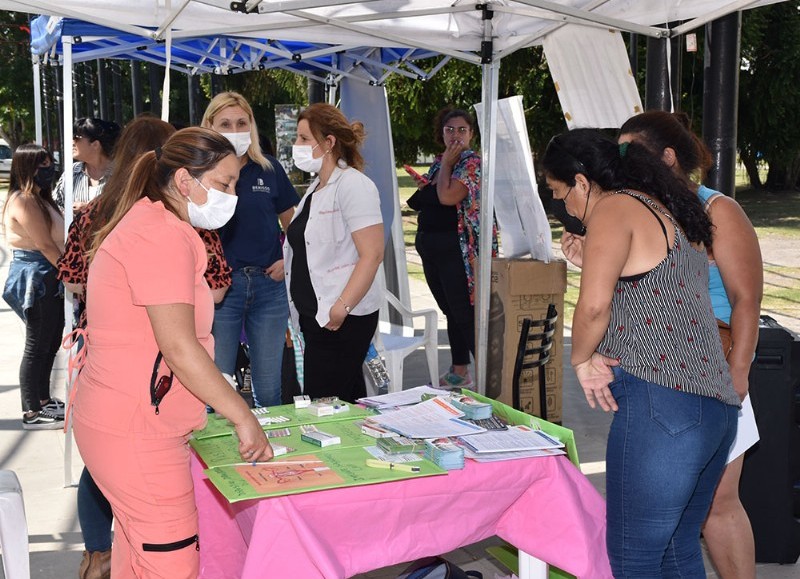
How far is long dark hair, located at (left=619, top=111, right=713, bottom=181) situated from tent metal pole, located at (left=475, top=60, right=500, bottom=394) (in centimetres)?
179

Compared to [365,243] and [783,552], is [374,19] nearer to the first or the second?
[365,243]

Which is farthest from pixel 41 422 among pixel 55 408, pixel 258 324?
pixel 258 324

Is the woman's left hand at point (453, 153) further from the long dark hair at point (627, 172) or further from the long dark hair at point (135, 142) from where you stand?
the long dark hair at point (627, 172)

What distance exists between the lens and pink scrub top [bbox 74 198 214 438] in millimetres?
2318

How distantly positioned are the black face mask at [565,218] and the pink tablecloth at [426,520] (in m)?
0.69

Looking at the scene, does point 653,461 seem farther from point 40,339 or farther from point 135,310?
point 40,339

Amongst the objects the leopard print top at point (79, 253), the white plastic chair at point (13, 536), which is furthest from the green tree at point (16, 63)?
the white plastic chair at point (13, 536)

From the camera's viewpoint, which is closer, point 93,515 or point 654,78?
point 93,515

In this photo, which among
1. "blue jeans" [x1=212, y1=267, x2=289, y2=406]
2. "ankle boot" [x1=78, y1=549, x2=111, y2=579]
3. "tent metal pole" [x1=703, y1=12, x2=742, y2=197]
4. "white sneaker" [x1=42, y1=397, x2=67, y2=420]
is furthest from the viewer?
"white sneaker" [x1=42, y1=397, x2=67, y2=420]

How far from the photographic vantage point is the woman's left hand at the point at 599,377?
2518mm

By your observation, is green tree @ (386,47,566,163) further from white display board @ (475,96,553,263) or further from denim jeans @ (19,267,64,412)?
denim jeans @ (19,267,64,412)

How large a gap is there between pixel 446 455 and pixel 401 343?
11.7ft

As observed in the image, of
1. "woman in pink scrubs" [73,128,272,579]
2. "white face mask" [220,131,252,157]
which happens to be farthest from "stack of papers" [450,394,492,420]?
"white face mask" [220,131,252,157]

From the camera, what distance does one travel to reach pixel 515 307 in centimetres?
559
